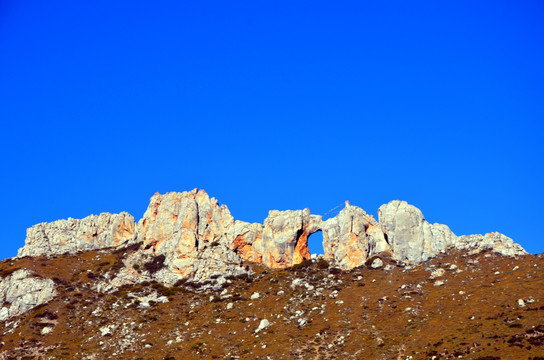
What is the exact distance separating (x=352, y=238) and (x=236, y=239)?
35.8 m

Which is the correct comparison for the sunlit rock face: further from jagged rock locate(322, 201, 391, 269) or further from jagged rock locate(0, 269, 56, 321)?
jagged rock locate(0, 269, 56, 321)

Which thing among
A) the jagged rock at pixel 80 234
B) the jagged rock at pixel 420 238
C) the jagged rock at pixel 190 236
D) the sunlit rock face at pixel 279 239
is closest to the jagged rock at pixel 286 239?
the sunlit rock face at pixel 279 239

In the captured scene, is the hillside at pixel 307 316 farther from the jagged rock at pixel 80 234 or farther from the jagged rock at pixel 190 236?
the jagged rock at pixel 80 234

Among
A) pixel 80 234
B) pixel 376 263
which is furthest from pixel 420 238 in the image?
pixel 80 234

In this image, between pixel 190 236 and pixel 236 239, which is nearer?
pixel 190 236

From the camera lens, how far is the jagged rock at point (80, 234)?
593 ft

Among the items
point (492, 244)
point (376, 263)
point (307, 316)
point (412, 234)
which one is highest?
point (412, 234)

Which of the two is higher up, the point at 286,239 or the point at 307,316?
the point at 286,239

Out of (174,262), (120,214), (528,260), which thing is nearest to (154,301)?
(174,262)

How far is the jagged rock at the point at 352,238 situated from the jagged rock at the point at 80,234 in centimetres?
6833

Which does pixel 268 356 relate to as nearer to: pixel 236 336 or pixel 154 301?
pixel 236 336

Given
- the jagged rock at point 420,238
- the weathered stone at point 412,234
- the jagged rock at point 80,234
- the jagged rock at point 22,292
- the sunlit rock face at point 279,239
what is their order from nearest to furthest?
1. the jagged rock at point 22,292
2. the jagged rock at point 420,238
3. the weathered stone at point 412,234
4. the sunlit rock face at point 279,239
5. the jagged rock at point 80,234

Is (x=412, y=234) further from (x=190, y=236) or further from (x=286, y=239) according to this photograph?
(x=190, y=236)

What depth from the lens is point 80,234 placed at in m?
186
